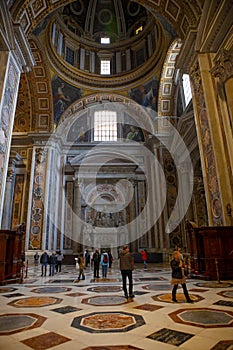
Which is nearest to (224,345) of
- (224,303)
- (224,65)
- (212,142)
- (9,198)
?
(224,303)

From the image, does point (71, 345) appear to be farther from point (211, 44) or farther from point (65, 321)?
point (211, 44)

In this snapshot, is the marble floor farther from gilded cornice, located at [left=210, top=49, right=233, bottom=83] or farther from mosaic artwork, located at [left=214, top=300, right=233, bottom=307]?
gilded cornice, located at [left=210, top=49, right=233, bottom=83]

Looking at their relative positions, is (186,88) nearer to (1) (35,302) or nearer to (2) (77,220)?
(2) (77,220)

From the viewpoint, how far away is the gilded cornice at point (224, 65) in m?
6.65

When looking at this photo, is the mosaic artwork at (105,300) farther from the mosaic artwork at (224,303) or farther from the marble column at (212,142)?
the marble column at (212,142)

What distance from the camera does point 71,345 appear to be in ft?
7.73

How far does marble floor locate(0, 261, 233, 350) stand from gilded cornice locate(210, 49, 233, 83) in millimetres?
5466

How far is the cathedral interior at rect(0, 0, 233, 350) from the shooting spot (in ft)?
21.5

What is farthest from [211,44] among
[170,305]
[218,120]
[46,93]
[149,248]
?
[149,248]

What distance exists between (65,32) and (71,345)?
19290 mm

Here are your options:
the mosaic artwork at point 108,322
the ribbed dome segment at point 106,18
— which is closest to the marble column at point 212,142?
the mosaic artwork at point 108,322

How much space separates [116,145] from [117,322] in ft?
53.6

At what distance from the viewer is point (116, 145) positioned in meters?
18.9

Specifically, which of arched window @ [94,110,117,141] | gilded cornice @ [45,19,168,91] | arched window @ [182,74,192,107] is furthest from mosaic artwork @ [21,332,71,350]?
arched window @ [94,110,117,141]
